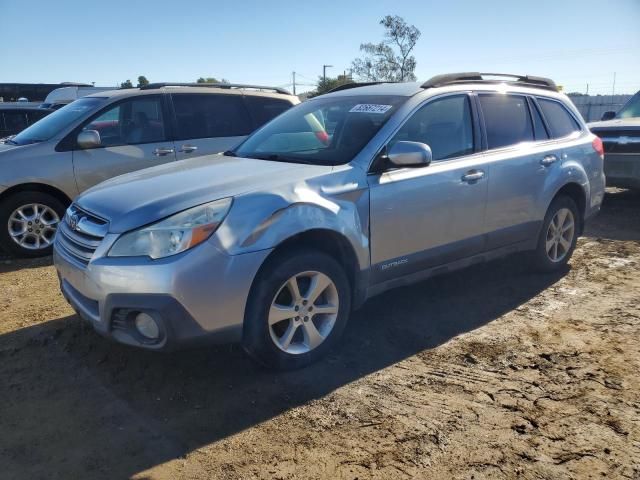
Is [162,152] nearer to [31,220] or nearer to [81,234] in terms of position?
[31,220]

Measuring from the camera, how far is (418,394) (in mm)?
3152

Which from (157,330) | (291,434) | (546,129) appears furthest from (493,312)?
(157,330)

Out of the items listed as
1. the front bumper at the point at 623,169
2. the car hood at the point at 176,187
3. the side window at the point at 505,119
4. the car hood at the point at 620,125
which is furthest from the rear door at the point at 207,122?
the car hood at the point at 620,125

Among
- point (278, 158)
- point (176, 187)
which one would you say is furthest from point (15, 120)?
point (176, 187)

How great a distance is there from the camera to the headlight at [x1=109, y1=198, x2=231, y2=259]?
9.62ft

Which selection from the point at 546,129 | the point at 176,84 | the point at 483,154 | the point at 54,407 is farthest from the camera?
the point at 176,84

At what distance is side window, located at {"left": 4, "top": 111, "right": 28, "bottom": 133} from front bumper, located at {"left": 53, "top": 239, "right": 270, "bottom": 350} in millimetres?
11933

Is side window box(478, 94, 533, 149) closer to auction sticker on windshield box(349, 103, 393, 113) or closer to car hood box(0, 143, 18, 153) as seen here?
auction sticker on windshield box(349, 103, 393, 113)

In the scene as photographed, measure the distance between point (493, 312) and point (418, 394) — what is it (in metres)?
1.56

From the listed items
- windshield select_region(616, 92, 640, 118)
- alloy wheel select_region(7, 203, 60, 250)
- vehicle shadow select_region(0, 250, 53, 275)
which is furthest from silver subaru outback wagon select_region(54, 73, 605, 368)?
windshield select_region(616, 92, 640, 118)

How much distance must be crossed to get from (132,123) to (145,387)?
4.17m

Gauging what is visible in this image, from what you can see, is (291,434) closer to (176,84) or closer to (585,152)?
(585,152)

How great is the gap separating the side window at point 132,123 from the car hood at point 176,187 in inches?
107

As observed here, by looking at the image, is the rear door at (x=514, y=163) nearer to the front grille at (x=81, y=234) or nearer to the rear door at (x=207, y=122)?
the front grille at (x=81, y=234)
